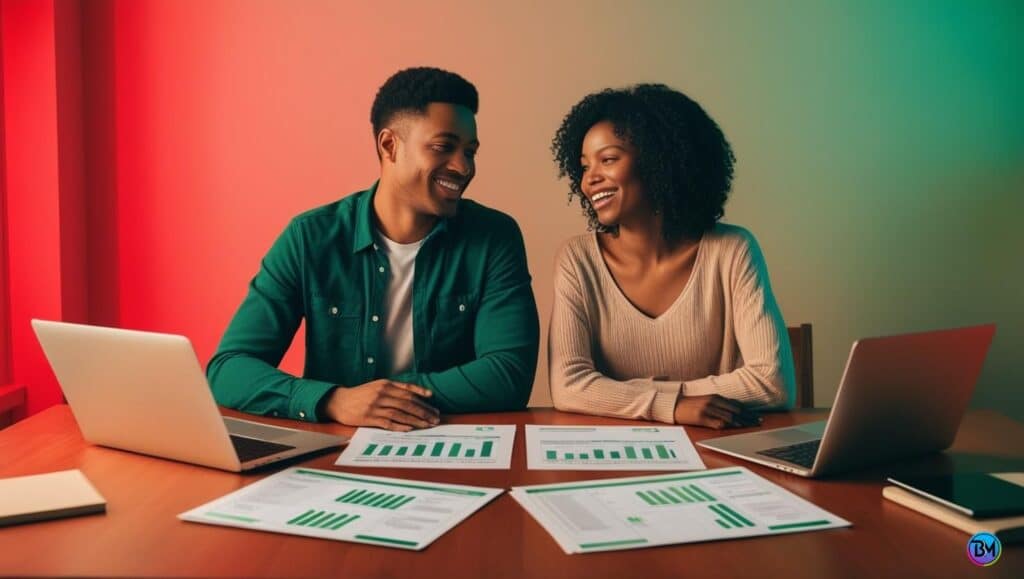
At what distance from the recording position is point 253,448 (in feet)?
4.48

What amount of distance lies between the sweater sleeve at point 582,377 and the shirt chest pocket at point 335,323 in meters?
0.43

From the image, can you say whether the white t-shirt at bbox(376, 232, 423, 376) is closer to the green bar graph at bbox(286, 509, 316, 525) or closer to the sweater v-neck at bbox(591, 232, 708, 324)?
the sweater v-neck at bbox(591, 232, 708, 324)

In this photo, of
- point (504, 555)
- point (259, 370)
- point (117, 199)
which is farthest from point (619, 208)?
point (117, 199)

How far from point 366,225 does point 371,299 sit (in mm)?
166

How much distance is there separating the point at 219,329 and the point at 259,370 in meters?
1.50

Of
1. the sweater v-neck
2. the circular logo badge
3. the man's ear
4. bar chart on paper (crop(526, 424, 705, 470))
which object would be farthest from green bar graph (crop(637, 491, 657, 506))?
the man's ear

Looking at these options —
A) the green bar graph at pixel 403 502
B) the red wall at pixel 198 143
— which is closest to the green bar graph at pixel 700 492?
the green bar graph at pixel 403 502

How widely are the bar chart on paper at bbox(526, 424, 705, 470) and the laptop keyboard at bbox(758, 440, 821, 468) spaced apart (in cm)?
11

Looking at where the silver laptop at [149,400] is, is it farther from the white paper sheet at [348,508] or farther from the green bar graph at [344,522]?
the green bar graph at [344,522]

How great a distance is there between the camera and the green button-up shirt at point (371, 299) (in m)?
1.94

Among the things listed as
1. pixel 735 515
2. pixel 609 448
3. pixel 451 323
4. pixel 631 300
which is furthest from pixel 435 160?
pixel 735 515

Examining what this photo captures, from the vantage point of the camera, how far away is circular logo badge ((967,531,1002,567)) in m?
0.98

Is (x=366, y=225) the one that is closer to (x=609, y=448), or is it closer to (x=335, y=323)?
(x=335, y=323)

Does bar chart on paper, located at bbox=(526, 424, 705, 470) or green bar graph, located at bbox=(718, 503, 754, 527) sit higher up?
green bar graph, located at bbox=(718, 503, 754, 527)
